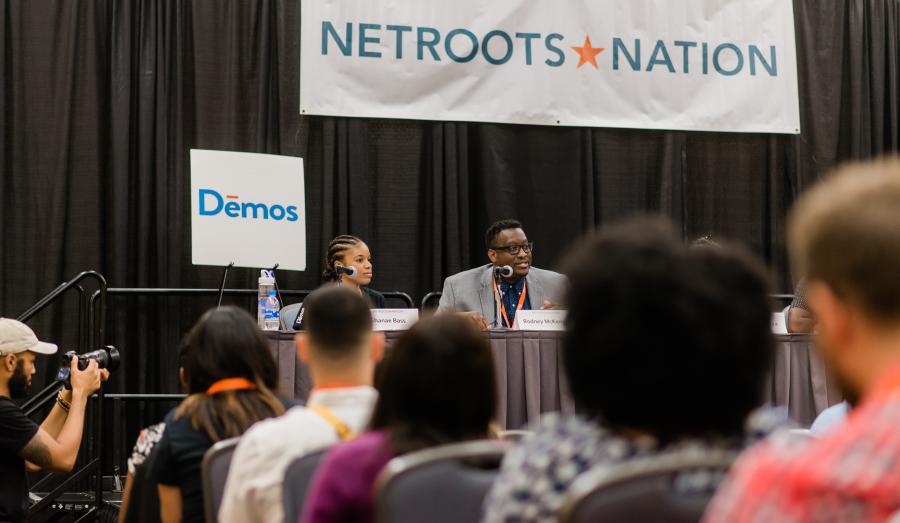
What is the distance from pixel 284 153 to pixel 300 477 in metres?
4.84

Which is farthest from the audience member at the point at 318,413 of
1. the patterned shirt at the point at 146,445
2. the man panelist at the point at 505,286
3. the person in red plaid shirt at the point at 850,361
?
the man panelist at the point at 505,286

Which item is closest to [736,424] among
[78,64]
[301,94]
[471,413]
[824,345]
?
[824,345]

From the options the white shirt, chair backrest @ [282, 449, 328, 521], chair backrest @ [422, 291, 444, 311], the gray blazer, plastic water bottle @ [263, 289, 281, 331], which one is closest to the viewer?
chair backrest @ [282, 449, 328, 521]

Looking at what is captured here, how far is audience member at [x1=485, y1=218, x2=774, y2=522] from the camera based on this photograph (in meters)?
1.14

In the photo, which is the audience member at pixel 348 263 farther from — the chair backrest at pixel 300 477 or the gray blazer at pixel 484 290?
the chair backrest at pixel 300 477

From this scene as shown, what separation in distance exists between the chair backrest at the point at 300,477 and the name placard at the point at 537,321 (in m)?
2.87

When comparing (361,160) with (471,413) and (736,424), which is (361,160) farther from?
(736,424)

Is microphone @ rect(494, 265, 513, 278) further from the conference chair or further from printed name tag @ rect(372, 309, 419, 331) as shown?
the conference chair

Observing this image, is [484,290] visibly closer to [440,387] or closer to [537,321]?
[537,321]

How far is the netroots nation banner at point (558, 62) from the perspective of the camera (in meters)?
6.41

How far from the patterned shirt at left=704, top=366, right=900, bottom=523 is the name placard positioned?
12.8 feet

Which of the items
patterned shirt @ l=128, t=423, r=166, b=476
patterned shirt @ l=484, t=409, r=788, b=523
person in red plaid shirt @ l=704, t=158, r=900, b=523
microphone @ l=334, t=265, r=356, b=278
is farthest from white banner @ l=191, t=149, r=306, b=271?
person in red plaid shirt @ l=704, t=158, r=900, b=523

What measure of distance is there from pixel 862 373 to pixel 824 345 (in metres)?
0.05

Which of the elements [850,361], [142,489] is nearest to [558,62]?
[142,489]
